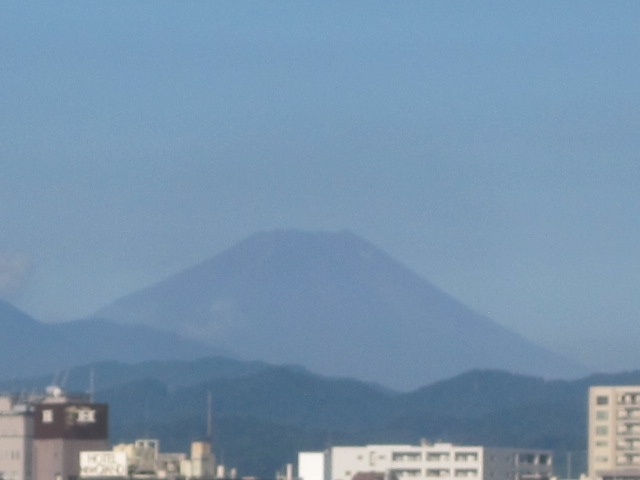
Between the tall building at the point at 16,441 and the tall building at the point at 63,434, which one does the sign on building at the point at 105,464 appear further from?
the tall building at the point at 16,441

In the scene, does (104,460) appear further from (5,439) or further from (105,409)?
(5,439)

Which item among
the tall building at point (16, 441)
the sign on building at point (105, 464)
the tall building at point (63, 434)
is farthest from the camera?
the tall building at point (16, 441)

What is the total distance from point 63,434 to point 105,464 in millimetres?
14494

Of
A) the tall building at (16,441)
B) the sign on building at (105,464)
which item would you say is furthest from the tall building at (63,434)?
the sign on building at (105,464)

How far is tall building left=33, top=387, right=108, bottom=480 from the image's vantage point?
138750mm

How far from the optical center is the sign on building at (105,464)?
12525 centimetres

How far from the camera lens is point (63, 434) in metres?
140

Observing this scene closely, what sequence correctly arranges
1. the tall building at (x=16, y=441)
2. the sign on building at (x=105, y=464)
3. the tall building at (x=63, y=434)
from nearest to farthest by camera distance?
the sign on building at (x=105, y=464)
the tall building at (x=63, y=434)
the tall building at (x=16, y=441)

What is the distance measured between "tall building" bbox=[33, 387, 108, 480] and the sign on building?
34.0 ft

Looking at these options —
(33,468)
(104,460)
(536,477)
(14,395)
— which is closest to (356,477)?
(536,477)

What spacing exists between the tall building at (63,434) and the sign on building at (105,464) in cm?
1037

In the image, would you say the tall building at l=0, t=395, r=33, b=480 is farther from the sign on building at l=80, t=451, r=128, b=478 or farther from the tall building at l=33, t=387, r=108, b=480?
the sign on building at l=80, t=451, r=128, b=478

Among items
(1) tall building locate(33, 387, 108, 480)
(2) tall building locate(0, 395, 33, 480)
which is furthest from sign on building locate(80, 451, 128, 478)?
(2) tall building locate(0, 395, 33, 480)

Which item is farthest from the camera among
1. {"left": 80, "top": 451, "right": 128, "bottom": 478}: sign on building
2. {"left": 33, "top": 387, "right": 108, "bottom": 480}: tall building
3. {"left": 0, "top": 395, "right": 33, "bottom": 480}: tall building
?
{"left": 0, "top": 395, "right": 33, "bottom": 480}: tall building
